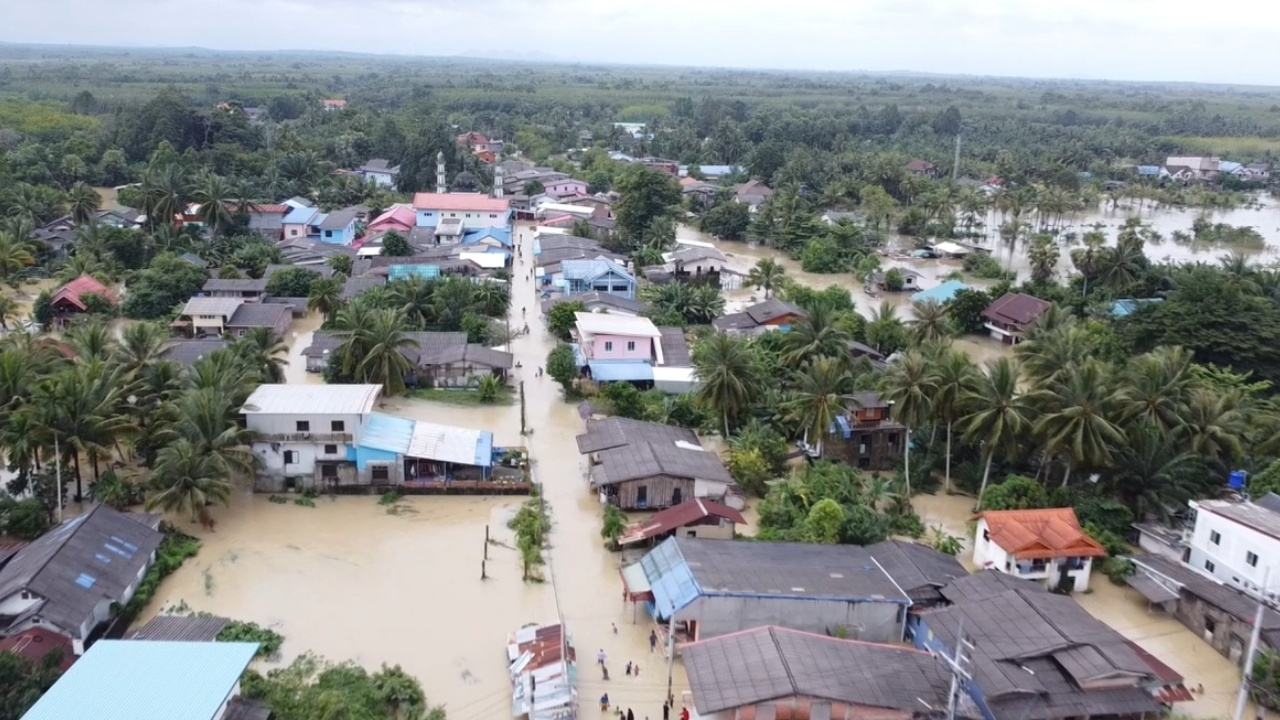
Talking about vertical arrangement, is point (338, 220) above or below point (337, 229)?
above

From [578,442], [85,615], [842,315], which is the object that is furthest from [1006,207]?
[85,615]

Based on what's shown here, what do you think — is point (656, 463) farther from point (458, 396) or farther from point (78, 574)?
point (78, 574)

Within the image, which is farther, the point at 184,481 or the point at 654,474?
the point at 654,474

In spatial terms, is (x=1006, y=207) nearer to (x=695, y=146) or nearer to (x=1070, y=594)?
(x=695, y=146)

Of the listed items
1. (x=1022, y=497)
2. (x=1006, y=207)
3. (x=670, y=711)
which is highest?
(x=1006, y=207)

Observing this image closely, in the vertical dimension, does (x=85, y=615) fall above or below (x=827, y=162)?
below

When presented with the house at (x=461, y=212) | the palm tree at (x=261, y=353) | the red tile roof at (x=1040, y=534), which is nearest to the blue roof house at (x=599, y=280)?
the house at (x=461, y=212)

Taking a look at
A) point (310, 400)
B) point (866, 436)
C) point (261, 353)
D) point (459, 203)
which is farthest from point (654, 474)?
point (459, 203)

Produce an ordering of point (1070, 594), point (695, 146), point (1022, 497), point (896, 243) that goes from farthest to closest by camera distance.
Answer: point (695, 146) → point (896, 243) → point (1022, 497) → point (1070, 594)
